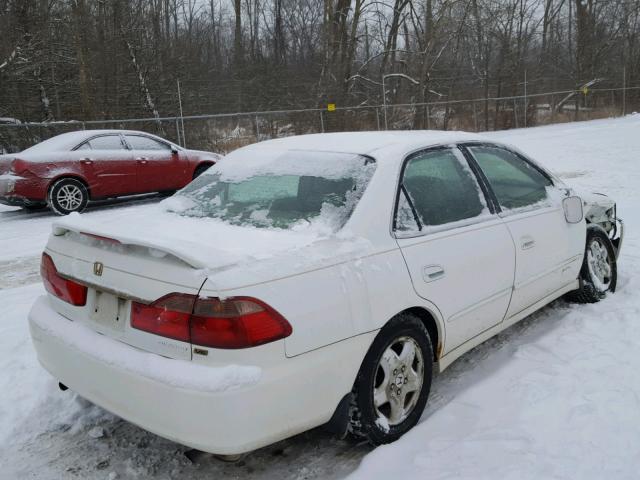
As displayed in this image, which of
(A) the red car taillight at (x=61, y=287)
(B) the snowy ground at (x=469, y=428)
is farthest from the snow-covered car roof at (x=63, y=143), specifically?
(A) the red car taillight at (x=61, y=287)

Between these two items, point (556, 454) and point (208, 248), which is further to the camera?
point (556, 454)

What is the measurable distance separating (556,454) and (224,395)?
5.25 ft

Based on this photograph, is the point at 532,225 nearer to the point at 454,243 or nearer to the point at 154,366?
the point at 454,243

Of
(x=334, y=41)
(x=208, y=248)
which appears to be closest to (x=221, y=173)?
(x=208, y=248)

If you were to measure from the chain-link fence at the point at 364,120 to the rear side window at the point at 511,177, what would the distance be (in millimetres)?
14571

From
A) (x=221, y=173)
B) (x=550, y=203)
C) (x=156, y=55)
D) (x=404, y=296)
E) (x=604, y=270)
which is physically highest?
(x=156, y=55)

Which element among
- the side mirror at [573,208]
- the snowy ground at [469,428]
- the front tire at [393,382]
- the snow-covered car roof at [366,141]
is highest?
the snow-covered car roof at [366,141]

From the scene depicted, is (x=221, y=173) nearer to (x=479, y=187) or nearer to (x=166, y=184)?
(x=479, y=187)

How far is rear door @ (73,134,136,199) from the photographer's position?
10.1 meters

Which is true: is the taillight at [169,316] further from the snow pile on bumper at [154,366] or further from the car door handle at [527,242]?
the car door handle at [527,242]

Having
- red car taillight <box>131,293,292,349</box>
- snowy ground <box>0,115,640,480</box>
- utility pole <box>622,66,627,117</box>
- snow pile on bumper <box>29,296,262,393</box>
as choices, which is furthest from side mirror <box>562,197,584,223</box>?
utility pole <box>622,66,627,117</box>

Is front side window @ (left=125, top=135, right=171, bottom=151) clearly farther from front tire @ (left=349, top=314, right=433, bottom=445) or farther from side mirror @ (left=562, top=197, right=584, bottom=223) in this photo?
front tire @ (left=349, top=314, right=433, bottom=445)

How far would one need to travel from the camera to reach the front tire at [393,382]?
8.99 feet

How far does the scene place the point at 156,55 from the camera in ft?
79.3
